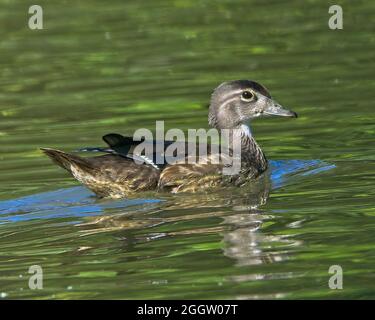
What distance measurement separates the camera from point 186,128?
1512cm

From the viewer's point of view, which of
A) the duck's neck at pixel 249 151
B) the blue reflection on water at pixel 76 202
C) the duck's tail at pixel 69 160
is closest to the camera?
the blue reflection on water at pixel 76 202

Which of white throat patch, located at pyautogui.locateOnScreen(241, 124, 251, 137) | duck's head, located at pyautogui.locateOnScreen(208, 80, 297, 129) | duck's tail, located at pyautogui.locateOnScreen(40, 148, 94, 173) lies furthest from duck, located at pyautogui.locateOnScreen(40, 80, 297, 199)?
white throat patch, located at pyautogui.locateOnScreen(241, 124, 251, 137)

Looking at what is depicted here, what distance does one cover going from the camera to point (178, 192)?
12578mm

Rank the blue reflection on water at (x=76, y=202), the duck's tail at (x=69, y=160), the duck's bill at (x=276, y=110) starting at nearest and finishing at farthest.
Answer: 1. the blue reflection on water at (x=76, y=202)
2. the duck's tail at (x=69, y=160)
3. the duck's bill at (x=276, y=110)

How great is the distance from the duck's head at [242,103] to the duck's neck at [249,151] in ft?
0.64

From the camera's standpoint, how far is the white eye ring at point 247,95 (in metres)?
13.7

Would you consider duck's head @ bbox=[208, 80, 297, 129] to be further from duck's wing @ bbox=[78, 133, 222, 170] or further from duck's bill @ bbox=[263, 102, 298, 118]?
duck's wing @ bbox=[78, 133, 222, 170]

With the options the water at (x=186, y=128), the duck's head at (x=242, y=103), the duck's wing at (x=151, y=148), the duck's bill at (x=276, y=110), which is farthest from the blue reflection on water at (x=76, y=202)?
the duck's head at (x=242, y=103)

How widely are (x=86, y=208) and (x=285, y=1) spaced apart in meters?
10.6

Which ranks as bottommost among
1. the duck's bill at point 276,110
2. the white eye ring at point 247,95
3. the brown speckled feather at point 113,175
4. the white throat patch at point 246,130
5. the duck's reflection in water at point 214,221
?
the duck's reflection in water at point 214,221

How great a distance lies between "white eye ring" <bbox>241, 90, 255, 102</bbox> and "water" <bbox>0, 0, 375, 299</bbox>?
76cm

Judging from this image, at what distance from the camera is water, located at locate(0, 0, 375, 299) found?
31.1 feet

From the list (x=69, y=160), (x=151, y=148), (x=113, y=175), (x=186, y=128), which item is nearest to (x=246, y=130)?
(x=186, y=128)

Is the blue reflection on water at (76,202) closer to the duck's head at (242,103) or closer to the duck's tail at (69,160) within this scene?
the duck's tail at (69,160)
